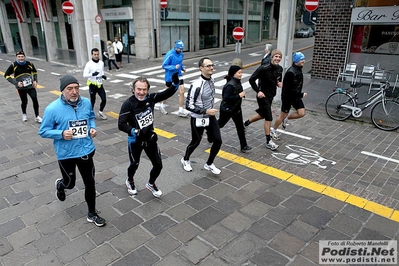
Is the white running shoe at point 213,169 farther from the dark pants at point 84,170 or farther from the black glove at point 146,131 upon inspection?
the dark pants at point 84,170

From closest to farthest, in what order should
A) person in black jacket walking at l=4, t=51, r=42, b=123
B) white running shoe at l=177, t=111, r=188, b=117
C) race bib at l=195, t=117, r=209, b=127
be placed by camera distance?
1. race bib at l=195, t=117, r=209, b=127
2. person in black jacket walking at l=4, t=51, r=42, b=123
3. white running shoe at l=177, t=111, r=188, b=117

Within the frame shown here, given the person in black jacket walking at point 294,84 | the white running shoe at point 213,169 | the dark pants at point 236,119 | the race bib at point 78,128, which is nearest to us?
the race bib at point 78,128

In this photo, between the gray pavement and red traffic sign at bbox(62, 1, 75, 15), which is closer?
the gray pavement

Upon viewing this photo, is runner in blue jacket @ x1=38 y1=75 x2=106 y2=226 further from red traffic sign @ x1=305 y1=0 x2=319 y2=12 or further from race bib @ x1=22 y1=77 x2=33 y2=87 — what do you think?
red traffic sign @ x1=305 y1=0 x2=319 y2=12

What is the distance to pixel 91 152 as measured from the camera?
3.59m

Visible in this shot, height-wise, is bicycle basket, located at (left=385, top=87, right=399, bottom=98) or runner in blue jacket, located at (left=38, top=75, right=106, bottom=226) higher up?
runner in blue jacket, located at (left=38, top=75, right=106, bottom=226)

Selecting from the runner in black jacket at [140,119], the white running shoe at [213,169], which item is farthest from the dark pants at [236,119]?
the runner in black jacket at [140,119]

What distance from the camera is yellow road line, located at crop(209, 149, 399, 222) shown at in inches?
159

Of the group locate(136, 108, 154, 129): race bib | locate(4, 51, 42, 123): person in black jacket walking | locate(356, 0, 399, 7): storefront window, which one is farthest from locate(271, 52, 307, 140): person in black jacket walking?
locate(356, 0, 399, 7): storefront window

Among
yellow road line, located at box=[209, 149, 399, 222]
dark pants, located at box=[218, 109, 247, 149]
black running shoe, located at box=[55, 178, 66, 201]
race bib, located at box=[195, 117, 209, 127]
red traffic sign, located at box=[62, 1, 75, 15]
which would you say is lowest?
yellow road line, located at box=[209, 149, 399, 222]

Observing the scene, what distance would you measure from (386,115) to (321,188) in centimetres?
372

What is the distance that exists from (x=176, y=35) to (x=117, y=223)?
2063 centimetres

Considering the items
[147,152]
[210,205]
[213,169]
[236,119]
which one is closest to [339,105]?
[236,119]

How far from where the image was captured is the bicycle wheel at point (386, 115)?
6895 millimetres
